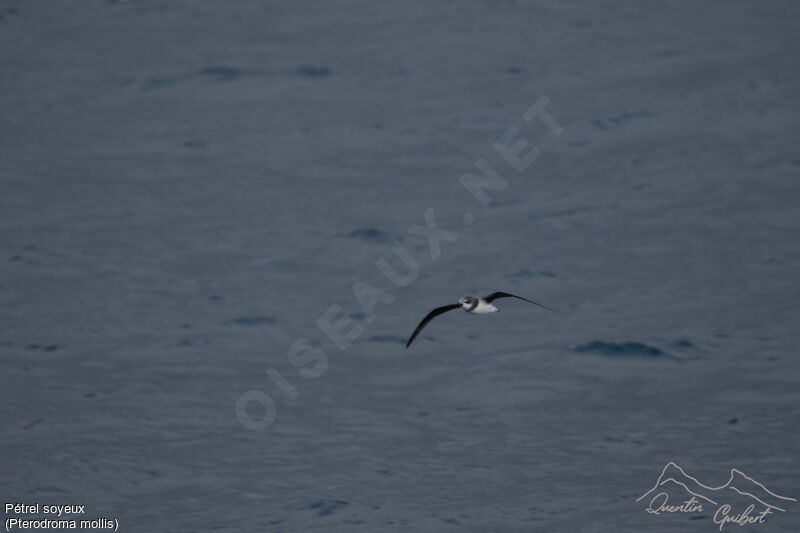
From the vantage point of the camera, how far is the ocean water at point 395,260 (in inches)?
690

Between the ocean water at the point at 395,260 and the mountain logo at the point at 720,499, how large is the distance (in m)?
0.10

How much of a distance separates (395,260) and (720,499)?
22.1 feet

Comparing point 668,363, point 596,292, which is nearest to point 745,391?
point 668,363

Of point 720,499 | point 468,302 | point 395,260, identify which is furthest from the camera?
point 395,260

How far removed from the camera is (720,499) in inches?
660

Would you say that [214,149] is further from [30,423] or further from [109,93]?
[30,423]

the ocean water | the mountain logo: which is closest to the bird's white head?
the ocean water

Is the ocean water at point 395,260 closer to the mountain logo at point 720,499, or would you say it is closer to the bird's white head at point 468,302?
the mountain logo at point 720,499

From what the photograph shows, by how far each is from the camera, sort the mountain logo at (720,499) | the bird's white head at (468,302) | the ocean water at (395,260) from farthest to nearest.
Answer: the ocean water at (395,260) → the mountain logo at (720,499) → the bird's white head at (468,302)

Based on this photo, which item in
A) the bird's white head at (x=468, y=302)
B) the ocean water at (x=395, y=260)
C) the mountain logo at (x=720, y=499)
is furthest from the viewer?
the ocean water at (x=395, y=260)

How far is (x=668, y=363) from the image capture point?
1953 cm

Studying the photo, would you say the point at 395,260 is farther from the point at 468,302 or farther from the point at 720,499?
the point at 468,302

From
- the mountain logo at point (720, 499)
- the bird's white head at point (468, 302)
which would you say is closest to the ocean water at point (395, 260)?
the mountain logo at point (720, 499)

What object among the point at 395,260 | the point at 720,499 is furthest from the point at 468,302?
the point at 395,260
